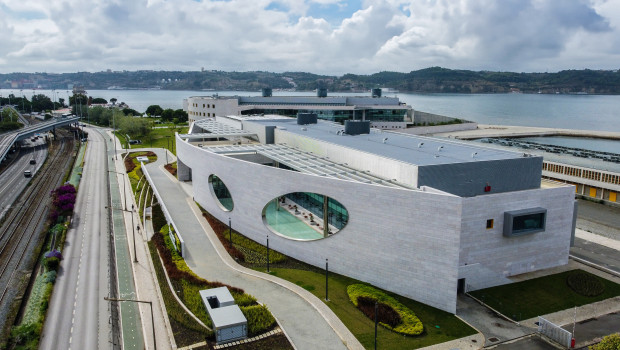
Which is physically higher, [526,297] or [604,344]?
[604,344]

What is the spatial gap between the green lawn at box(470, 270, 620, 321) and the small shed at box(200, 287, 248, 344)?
1625 centimetres

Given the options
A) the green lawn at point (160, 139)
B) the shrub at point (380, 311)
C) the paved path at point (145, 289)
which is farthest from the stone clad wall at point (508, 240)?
the green lawn at point (160, 139)

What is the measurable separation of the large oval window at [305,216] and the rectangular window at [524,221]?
11021 millimetres

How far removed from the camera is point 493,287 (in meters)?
33.0

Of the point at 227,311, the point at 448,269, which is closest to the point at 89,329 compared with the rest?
the point at 227,311

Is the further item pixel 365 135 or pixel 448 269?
pixel 365 135

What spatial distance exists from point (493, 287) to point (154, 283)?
24.6 meters

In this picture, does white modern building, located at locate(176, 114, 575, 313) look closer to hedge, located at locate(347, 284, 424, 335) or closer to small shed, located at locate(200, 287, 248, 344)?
hedge, located at locate(347, 284, 424, 335)

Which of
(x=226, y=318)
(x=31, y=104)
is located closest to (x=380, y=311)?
(x=226, y=318)

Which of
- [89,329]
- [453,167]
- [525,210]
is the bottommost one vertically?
[89,329]

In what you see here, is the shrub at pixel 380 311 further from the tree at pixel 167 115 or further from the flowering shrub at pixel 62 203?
the tree at pixel 167 115

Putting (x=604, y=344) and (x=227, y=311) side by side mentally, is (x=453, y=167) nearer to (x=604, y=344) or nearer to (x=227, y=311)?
(x=604, y=344)

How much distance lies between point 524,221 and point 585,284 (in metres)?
6.44

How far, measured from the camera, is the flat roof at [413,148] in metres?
36.9
